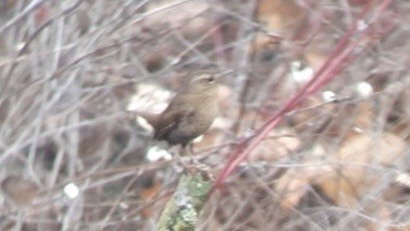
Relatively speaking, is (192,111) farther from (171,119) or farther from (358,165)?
(358,165)

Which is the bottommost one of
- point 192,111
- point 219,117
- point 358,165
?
point 358,165

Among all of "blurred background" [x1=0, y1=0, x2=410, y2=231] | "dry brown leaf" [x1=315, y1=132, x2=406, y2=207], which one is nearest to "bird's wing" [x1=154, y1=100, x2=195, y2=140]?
"blurred background" [x1=0, y1=0, x2=410, y2=231]

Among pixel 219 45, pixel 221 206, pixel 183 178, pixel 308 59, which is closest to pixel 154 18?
pixel 219 45

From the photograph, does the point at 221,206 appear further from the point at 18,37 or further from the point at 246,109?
the point at 18,37

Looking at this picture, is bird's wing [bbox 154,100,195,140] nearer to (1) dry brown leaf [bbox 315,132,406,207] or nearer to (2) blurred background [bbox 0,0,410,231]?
(2) blurred background [bbox 0,0,410,231]

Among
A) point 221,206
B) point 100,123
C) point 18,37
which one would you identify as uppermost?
point 18,37

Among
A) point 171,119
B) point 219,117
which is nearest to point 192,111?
point 171,119
